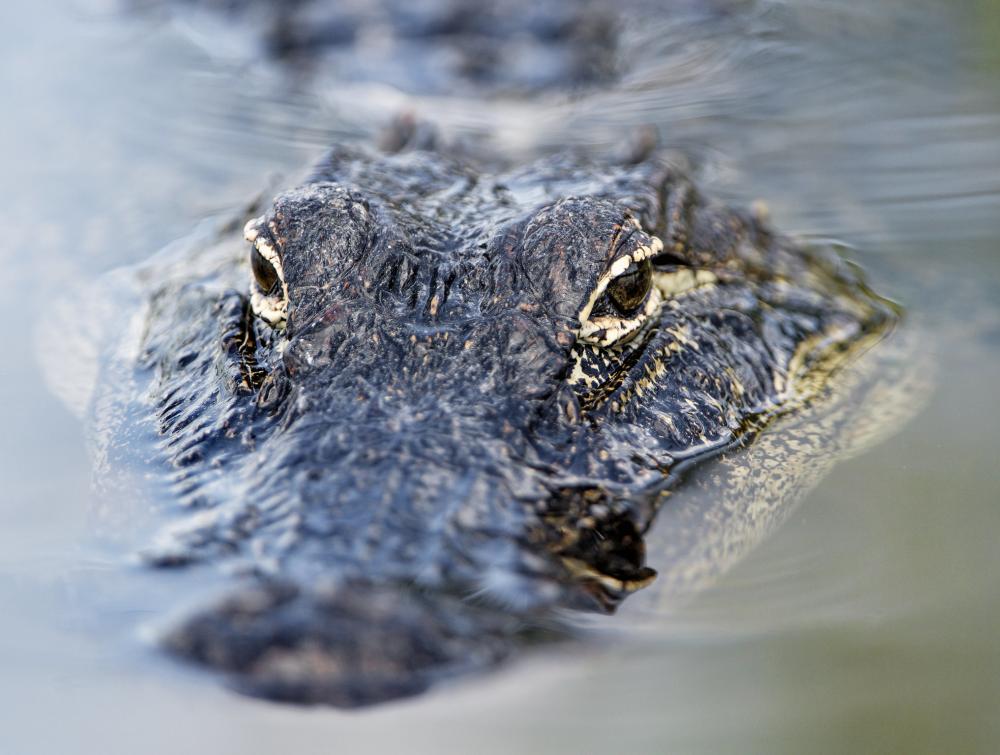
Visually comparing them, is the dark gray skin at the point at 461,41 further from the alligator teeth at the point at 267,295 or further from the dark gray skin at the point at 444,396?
the alligator teeth at the point at 267,295

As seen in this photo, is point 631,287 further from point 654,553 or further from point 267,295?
point 267,295

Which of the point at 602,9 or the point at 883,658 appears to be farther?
the point at 602,9

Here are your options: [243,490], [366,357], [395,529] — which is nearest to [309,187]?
[366,357]

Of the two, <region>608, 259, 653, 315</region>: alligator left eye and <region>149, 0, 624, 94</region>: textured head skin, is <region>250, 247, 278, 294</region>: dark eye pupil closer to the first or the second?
<region>608, 259, 653, 315</region>: alligator left eye

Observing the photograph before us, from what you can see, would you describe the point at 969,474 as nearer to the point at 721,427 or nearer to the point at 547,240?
the point at 721,427

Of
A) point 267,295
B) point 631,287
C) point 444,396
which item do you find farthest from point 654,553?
point 267,295

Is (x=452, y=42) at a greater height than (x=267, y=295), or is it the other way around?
(x=452, y=42)

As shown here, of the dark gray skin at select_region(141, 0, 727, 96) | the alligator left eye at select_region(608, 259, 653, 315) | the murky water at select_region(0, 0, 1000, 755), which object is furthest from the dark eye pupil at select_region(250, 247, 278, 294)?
the dark gray skin at select_region(141, 0, 727, 96)
